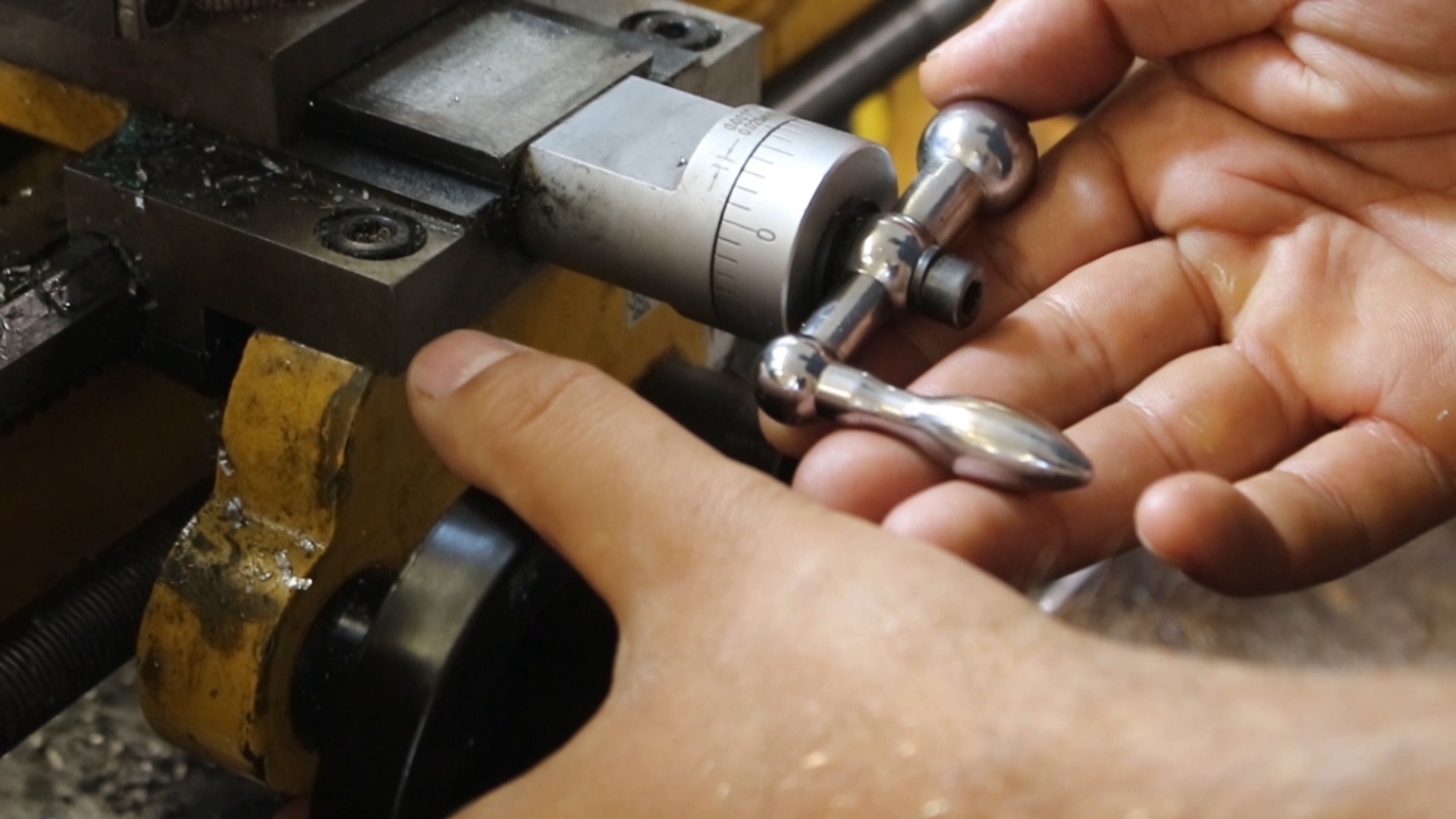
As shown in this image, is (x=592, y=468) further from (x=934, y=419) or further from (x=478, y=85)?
(x=478, y=85)

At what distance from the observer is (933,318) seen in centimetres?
60

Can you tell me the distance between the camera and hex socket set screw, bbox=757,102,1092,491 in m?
0.52

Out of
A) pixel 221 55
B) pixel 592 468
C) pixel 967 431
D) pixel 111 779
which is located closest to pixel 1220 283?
pixel 967 431

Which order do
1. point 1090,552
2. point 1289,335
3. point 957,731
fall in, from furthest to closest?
point 1289,335 → point 1090,552 → point 957,731

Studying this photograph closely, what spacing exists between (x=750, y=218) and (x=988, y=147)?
15 centimetres

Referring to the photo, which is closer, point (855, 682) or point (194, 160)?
point (855, 682)

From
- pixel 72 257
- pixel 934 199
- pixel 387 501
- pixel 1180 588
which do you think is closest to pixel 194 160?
pixel 72 257

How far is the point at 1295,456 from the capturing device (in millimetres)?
591

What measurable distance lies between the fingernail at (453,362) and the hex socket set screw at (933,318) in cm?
10

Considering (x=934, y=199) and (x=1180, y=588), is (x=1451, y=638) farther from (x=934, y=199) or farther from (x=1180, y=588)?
(x=934, y=199)

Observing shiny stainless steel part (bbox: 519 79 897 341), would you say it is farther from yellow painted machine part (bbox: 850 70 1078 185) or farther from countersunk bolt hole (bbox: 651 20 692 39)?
yellow painted machine part (bbox: 850 70 1078 185)

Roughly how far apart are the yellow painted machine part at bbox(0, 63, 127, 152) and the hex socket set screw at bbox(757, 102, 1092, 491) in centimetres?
33

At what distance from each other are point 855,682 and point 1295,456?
0.24 metres

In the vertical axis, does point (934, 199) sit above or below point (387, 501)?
above
